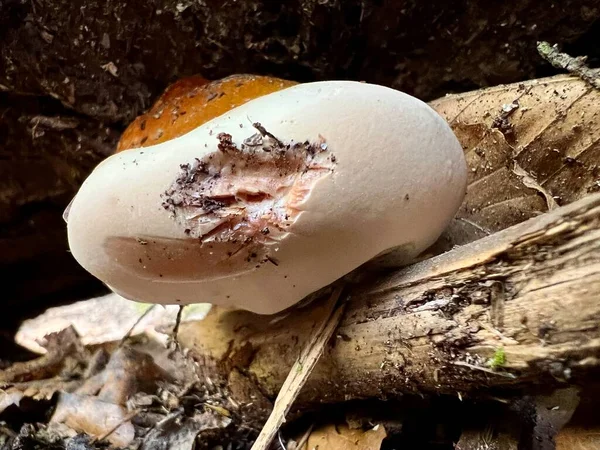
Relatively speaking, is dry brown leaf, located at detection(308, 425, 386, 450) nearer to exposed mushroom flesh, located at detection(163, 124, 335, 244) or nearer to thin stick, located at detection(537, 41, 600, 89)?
exposed mushroom flesh, located at detection(163, 124, 335, 244)

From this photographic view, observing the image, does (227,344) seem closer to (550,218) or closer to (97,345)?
(97,345)

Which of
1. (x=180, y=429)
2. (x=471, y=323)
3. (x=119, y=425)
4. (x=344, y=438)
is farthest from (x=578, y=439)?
(x=119, y=425)

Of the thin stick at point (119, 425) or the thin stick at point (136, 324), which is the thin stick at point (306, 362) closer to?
the thin stick at point (119, 425)

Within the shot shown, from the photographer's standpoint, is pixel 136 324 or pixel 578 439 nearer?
pixel 578 439

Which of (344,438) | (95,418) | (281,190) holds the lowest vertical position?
(95,418)

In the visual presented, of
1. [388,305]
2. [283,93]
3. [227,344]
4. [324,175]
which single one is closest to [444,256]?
[388,305]

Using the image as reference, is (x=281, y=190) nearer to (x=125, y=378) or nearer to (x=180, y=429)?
(x=180, y=429)

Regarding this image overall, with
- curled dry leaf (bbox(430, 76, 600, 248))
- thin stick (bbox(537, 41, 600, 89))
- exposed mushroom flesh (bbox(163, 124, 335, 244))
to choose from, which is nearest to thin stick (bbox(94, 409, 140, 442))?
exposed mushroom flesh (bbox(163, 124, 335, 244))
